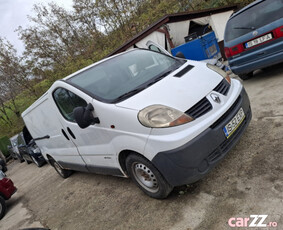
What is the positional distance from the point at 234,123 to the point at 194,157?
2.31 ft

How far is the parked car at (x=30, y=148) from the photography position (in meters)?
8.01

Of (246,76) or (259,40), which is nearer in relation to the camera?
(259,40)

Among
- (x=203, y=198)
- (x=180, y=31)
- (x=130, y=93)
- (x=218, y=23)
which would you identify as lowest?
(x=203, y=198)

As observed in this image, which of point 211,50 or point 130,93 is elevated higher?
point 130,93

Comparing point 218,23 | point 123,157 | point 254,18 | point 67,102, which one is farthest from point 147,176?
point 218,23

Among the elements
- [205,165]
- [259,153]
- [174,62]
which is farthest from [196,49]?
[205,165]

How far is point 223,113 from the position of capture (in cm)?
243

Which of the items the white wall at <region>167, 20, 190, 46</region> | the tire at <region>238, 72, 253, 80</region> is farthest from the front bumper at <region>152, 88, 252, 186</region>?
the white wall at <region>167, 20, 190, 46</region>

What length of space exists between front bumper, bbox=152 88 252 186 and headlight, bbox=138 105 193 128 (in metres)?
0.24

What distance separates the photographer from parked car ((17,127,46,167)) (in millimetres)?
8008

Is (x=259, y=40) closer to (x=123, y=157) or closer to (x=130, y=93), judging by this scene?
(x=130, y=93)

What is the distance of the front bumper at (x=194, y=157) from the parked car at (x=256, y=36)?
291 cm

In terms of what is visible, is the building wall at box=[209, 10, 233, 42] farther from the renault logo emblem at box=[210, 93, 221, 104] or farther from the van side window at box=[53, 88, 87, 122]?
the van side window at box=[53, 88, 87, 122]

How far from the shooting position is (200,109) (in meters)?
2.37
